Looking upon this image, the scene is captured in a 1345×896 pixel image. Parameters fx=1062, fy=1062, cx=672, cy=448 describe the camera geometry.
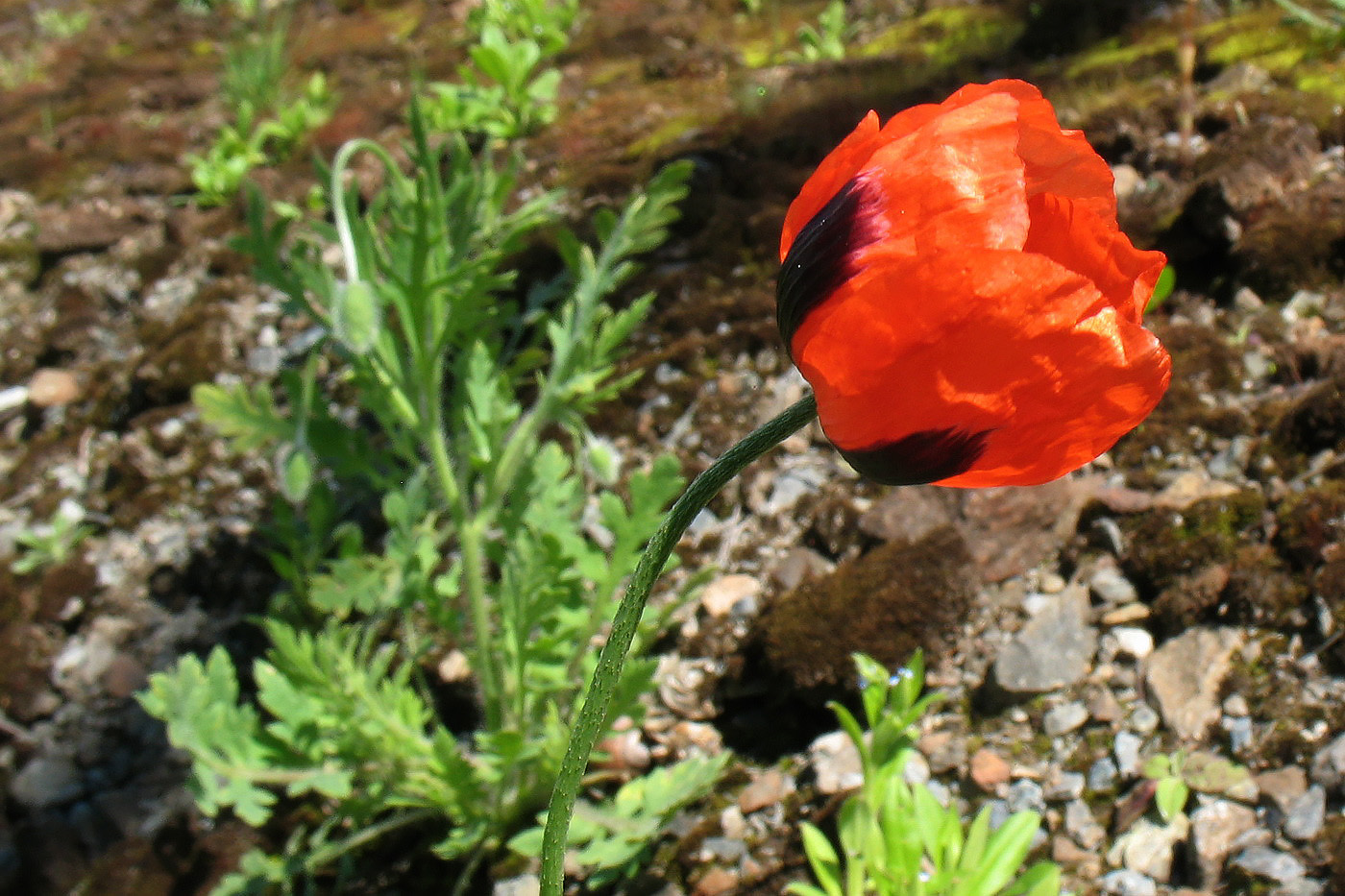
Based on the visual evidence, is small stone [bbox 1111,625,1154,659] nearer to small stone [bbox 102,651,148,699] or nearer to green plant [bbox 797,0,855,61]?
small stone [bbox 102,651,148,699]

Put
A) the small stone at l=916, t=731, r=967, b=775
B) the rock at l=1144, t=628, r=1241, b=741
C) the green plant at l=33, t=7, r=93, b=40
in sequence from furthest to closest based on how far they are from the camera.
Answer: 1. the green plant at l=33, t=7, r=93, b=40
2. the small stone at l=916, t=731, r=967, b=775
3. the rock at l=1144, t=628, r=1241, b=741

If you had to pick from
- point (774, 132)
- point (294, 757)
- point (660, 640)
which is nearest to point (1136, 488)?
point (660, 640)

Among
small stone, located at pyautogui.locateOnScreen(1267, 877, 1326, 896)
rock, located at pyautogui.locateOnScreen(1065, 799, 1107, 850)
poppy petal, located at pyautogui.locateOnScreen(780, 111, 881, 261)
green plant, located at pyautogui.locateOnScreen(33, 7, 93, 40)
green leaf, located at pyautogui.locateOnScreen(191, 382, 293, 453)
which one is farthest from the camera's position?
green plant, located at pyautogui.locateOnScreen(33, 7, 93, 40)

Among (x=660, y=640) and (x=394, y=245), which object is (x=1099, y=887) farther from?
(x=394, y=245)

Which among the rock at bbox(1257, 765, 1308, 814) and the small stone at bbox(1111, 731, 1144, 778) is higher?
the rock at bbox(1257, 765, 1308, 814)

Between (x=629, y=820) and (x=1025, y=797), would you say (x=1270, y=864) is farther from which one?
(x=629, y=820)

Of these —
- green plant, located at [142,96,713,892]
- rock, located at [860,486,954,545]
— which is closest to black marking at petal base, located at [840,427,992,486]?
green plant, located at [142,96,713,892]

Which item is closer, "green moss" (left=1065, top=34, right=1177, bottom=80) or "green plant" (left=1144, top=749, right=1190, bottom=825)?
"green plant" (left=1144, top=749, right=1190, bottom=825)

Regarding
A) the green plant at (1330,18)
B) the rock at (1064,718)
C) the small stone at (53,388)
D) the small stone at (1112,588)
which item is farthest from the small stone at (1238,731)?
the small stone at (53,388)
